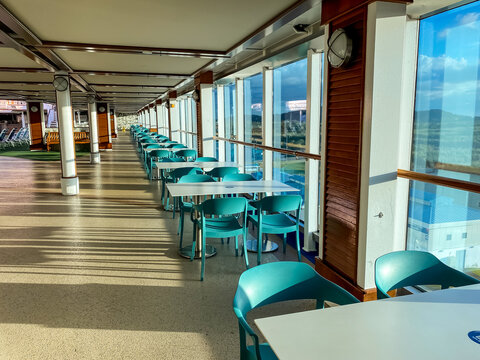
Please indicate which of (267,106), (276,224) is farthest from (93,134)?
(276,224)

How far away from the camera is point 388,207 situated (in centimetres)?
247

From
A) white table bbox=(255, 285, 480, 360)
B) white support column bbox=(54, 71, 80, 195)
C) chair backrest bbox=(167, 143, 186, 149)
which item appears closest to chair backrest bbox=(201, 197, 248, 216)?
white table bbox=(255, 285, 480, 360)

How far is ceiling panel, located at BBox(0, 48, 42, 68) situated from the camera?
15.6 ft

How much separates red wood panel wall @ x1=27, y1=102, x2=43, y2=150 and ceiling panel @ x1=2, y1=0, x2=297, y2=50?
13777 mm

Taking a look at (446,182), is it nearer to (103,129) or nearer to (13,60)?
(13,60)

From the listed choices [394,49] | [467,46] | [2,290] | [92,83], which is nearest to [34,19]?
[2,290]

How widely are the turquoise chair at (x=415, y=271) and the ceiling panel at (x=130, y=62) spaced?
13.9ft

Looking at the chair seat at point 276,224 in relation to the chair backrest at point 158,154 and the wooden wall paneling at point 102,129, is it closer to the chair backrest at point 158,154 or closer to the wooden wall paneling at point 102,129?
the chair backrest at point 158,154

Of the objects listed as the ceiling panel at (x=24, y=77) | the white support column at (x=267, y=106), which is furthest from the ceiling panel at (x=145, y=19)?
the ceiling panel at (x=24, y=77)

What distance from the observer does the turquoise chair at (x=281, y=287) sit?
1566 mm

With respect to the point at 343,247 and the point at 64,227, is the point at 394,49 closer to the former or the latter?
the point at 343,247

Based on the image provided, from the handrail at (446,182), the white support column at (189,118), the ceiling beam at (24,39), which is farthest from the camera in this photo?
the white support column at (189,118)

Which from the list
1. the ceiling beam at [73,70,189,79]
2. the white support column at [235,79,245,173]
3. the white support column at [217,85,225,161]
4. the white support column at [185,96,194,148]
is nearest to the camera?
the ceiling beam at [73,70,189,79]

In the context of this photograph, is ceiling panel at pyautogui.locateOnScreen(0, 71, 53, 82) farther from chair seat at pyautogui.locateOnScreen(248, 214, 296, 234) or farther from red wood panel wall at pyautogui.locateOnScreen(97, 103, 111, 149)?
red wood panel wall at pyautogui.locateOnScreen(97, 103, 111, 149)
